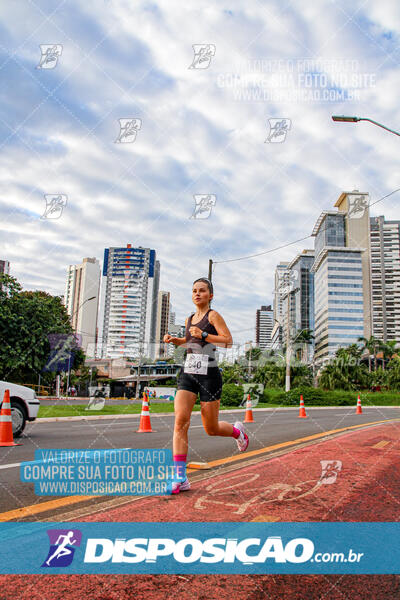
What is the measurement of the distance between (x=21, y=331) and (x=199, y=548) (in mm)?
30428

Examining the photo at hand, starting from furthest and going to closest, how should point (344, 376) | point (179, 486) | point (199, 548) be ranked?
point (344, 376) < point (179, 486) < point (199, 548)

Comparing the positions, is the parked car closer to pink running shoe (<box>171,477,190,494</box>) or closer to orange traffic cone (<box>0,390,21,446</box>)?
orange traffic cone (<box>0,390,21,446</box>)

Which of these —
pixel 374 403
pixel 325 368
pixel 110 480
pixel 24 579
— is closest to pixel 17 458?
pixel 110 480

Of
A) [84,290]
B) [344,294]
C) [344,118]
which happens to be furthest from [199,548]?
[344,294]

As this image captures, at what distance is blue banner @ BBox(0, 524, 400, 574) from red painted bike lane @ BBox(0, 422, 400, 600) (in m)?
0.12

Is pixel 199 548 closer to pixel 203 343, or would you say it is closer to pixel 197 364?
pixel 197 364

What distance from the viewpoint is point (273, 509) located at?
10.4ft

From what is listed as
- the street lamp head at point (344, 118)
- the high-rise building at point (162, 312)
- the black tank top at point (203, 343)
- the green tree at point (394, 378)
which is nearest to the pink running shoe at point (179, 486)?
the black tank top at point (203, 343)

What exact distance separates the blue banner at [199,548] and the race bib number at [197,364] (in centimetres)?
139

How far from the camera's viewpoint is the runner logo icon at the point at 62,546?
2250mm

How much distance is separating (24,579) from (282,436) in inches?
281

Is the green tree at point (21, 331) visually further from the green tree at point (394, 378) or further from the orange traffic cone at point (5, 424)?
the green tree at point (394, 378)

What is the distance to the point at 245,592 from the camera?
77.4 inches

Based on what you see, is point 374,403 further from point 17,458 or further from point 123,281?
point 123,281
